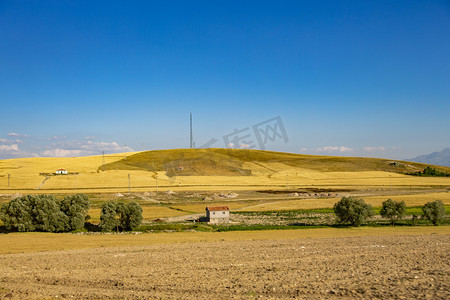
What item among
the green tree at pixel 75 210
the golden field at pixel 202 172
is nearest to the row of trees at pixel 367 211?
the green tree at pixel 75 210

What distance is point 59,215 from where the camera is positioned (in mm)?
51344

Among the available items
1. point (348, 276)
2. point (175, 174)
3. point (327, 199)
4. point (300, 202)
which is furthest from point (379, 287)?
point (175, 174)

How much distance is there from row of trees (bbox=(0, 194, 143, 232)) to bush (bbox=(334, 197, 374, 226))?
3097 cm

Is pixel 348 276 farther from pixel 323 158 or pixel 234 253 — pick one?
pixel 323 158

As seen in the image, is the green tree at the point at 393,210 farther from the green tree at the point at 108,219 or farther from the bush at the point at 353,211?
the green tree at the point at 108,219

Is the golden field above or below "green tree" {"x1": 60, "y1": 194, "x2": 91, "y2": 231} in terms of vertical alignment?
above

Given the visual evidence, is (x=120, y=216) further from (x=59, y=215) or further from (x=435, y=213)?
(x=435, y=213)

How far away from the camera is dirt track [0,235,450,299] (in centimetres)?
1827

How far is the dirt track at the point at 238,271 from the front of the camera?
719 inches

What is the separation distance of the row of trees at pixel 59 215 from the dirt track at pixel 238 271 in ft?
59.3

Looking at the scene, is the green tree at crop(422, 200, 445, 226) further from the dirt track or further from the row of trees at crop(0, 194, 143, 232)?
the row of trees at crop(0, 194, 143, 232)

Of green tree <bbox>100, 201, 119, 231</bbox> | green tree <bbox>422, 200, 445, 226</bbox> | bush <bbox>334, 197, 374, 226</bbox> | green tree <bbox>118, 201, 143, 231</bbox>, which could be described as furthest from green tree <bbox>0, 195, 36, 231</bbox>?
green tree <bbox>422, 200, 445, 226</bbox>

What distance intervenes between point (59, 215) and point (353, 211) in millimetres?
43120

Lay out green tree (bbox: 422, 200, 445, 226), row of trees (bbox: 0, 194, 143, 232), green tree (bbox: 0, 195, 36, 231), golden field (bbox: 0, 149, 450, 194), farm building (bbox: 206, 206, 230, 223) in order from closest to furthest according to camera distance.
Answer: green tree (bbox: 0, 195, 36, 231) → row of trees (bbox: 0, 194, 143, 232) → green tree (bbox: 422, 200, 445, 226) → farm building (bbox: 206, 206, 230, 223) → golden field (bbox: 0, 149, 450, 194)
